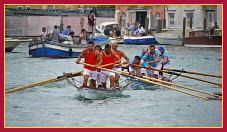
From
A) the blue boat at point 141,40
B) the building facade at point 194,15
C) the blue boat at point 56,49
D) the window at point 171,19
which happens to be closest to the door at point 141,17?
the building facade at point 194,15

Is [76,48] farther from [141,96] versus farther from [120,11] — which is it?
[120,11]

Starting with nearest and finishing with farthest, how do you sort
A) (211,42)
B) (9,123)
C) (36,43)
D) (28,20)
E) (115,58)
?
(9,123) < (115,58) < (36,43) < (211,42) < (28,20)

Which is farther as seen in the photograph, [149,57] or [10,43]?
[10,43]

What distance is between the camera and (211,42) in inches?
1758

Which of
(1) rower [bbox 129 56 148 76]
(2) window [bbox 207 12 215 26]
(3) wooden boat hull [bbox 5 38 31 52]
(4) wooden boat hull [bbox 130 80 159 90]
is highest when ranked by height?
(2) window [bbox 207 12 215 26]

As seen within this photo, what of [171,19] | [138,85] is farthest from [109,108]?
[171,19]

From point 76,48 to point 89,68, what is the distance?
16999 mm

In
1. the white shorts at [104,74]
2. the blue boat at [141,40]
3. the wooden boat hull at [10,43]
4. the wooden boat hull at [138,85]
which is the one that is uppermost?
the blue boat at [141,40]

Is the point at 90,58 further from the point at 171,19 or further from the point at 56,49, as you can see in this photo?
the point at 171,19

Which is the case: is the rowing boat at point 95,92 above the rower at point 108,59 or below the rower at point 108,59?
below

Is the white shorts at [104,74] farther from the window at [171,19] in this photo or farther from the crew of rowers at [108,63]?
the window at [171,19]

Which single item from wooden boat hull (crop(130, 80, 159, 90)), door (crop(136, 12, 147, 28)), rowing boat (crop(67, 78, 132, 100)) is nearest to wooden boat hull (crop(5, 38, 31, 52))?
wooden boat hull (crop(130, 80, 159, 90))

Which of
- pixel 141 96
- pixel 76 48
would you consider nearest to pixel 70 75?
pixel 141 96

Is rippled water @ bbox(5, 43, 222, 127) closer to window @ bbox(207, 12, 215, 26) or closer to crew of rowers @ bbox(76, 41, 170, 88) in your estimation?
crew of rowers @ bbox(76, 41, 170, 88)
